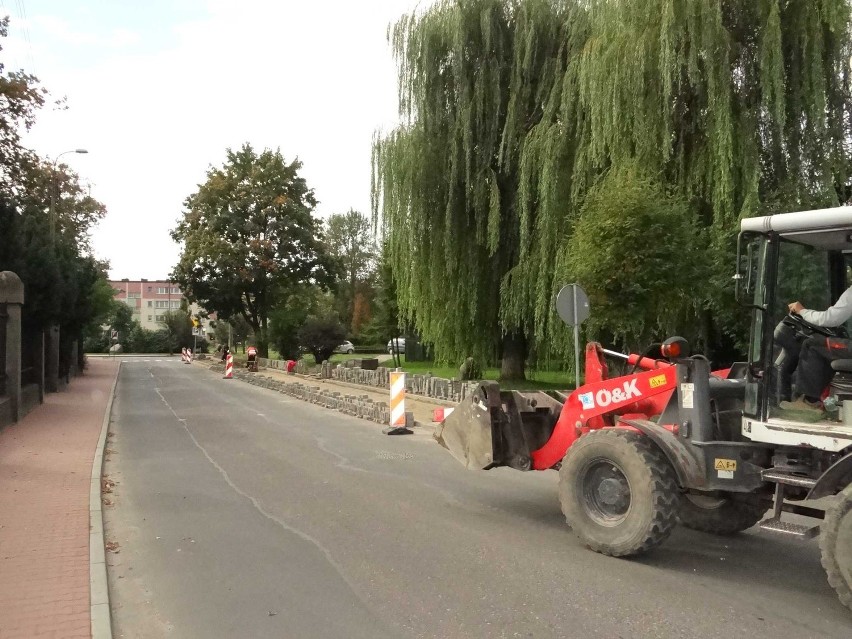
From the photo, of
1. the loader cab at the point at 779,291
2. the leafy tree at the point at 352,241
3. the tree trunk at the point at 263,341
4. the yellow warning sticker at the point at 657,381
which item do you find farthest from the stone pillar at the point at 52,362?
the leafy tree at the point at 352,241

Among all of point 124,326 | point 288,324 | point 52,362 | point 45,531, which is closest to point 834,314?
point 45,531

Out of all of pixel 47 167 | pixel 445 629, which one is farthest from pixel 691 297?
pixel 47 167

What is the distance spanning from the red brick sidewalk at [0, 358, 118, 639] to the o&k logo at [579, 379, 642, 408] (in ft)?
14.2

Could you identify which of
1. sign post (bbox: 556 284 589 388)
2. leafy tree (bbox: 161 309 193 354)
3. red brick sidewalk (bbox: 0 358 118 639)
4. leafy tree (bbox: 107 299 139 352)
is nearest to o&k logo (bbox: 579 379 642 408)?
sign post (bbox: 556 284 589 388)

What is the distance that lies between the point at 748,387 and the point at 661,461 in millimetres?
895

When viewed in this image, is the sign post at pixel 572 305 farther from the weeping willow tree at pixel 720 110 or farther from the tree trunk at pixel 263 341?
the tree trunk at pixel 263 341

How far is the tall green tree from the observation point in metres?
47.2

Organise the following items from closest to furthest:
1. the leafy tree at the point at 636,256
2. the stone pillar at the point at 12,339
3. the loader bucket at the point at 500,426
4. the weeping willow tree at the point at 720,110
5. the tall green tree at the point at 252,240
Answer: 1. the loader bucket at the point at 500,426
2. the leafy tree at the point at 636,256
3. the weeping willow tree at the point at 720,110
4. the stone pillar at the point at 12,339
5. the tall green tree at the point at 252,240

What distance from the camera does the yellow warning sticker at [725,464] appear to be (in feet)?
18.7

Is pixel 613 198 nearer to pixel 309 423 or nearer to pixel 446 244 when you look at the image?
pixel 446 244

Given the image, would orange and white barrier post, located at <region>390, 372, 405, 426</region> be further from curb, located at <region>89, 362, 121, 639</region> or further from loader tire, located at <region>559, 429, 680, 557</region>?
loader tire, located at <region>559, 429, 680, 557</region>

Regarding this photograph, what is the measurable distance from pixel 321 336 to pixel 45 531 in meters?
34.9

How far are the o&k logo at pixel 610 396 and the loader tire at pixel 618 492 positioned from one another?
1.52ft

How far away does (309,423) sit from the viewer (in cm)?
1680
